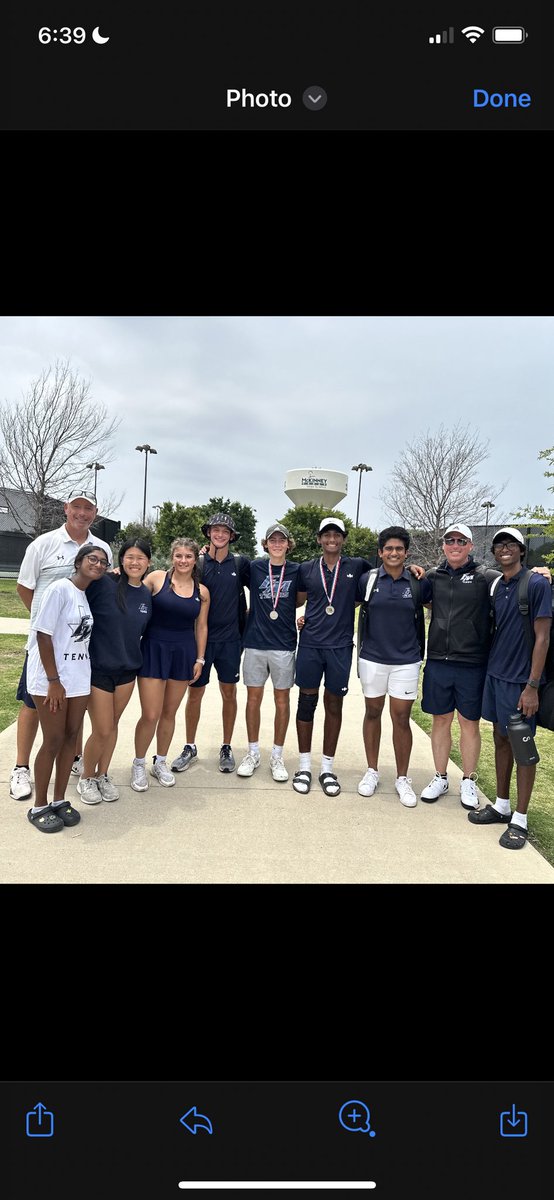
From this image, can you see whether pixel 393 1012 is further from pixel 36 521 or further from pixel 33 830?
pixel 36 521

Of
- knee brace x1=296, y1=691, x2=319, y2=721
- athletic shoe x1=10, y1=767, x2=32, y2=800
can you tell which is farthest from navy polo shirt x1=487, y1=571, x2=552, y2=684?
athletic shoe x1=10, y1=767, x2=32, y2=800

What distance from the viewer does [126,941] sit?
3.14 ft

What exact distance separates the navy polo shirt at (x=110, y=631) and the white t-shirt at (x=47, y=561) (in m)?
0.22

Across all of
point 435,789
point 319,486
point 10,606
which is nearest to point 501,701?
point 435,789

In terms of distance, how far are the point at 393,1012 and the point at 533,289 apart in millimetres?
1703

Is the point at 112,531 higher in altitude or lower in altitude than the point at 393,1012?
higher

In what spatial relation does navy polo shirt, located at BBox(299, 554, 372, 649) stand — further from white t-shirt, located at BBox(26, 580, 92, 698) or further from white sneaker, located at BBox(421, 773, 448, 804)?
white t-shirt, located at BBox(26, 580, 92, 698)

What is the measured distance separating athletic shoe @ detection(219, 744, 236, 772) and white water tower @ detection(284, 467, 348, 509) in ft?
146

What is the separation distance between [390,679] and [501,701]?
2.59 ft

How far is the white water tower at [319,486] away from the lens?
159 feet
